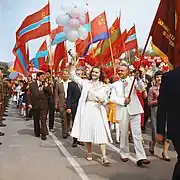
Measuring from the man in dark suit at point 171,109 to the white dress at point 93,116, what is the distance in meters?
2.77

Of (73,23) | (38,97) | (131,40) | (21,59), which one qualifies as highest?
(73,23)

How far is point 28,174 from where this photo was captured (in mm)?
6281

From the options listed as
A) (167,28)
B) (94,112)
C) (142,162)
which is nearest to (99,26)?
(94,112)

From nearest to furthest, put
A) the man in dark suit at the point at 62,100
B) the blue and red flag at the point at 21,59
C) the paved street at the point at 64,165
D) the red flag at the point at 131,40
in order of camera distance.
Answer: the paved street at the point at 64,165 → the man in dark suit at the point at 62,100 → the blue and red flag at the point at 21,59 → the red flag at the point at 131,40

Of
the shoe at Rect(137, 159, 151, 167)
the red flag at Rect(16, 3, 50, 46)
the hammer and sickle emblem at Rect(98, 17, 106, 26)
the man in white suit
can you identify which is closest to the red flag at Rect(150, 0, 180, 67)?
the man in white suit

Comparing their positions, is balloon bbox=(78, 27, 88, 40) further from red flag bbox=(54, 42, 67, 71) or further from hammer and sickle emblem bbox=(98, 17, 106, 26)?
red flag bbox=(54, 42, 67, 71)

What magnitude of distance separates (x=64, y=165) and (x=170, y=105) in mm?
3206

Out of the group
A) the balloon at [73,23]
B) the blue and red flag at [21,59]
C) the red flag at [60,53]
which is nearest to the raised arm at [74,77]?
the blue and red flag at [21,59]

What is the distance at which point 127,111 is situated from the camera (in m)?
6.99

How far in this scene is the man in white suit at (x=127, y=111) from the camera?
6.73 metres

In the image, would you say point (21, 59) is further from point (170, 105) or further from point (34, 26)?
point (170, 105)

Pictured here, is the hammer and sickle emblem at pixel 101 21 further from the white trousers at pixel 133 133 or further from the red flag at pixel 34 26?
the white trousers at pixel 133 133

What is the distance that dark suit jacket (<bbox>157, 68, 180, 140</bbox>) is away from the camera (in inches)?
163

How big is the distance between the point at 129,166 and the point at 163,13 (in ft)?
8.75
